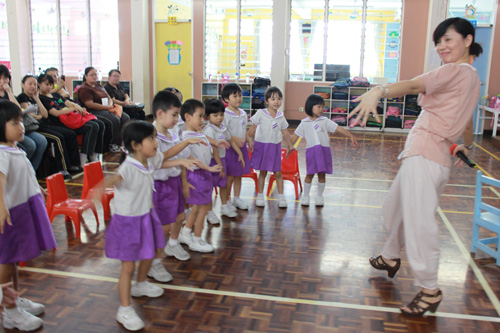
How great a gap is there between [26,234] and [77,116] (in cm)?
400

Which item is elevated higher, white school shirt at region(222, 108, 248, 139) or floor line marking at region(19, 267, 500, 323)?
white school shirt at region(222, 108, 248, 139)

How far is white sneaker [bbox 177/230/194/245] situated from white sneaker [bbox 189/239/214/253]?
0.12 ft

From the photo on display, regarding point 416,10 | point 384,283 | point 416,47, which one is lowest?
point 384,283

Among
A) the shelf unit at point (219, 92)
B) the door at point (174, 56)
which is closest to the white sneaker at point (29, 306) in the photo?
the shelf unit at point (219, 92)

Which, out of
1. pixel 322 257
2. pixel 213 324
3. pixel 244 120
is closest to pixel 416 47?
pixel 244 120

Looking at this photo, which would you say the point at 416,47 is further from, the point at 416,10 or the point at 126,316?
the point at 126,316

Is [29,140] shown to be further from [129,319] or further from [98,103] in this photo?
[129,319]

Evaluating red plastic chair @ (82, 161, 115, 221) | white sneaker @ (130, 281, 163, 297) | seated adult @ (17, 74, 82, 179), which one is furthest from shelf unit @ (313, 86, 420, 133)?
white sneaker @ (130, 281, 163, 297)

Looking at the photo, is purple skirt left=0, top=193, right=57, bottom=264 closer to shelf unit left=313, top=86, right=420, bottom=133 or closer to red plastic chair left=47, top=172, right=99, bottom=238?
red plastic chair left=47, top=172, right=99, bottom=238

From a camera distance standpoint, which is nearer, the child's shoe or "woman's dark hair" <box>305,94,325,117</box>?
the child's shoe

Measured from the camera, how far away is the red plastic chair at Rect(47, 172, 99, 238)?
3.70 m

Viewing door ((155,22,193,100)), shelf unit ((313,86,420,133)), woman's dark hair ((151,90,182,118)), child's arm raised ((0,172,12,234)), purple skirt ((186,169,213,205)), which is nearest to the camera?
child's arm raised ((0,172,12,234))

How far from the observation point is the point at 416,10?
10797mm

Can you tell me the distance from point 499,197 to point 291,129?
6.22m
